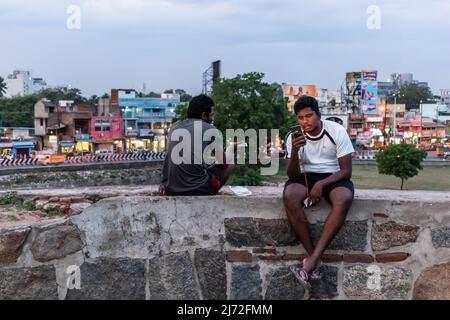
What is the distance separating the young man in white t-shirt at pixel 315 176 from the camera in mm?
2385

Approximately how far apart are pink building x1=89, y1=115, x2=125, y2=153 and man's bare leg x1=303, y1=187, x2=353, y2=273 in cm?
4943

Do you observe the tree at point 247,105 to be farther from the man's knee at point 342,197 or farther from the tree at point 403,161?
the man's knee at point 342,197

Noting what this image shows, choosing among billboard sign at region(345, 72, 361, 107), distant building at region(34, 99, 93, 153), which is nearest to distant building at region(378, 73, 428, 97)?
billboard sign at region(345, 72, 361, 107)

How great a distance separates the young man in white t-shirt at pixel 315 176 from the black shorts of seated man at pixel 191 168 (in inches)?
17.1

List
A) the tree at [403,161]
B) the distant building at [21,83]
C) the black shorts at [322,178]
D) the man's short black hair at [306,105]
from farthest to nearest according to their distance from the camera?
1. the distant building at [21,83]
2. the tree at [403,161]
3. the man's short black hair at [306,105]
4. the black shorts at [322,178]

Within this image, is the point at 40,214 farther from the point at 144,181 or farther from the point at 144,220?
the point at 144,181

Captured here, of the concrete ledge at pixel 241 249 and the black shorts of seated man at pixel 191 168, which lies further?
the black shorts of seated man at pixel 191 168

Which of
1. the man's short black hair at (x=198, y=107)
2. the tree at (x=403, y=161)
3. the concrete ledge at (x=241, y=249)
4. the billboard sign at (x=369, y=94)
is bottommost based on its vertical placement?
the tree at (x=403, y=161)

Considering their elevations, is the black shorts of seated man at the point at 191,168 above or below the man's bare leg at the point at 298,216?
above

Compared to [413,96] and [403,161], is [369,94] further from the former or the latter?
[403,161]

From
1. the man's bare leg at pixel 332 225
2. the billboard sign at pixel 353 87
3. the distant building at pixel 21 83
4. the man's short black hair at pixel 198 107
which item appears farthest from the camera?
the distant building at pixel 21 83

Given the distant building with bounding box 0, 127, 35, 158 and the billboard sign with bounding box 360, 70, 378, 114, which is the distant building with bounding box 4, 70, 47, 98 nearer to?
the distant building with bounding box 0, 127, 35, 158

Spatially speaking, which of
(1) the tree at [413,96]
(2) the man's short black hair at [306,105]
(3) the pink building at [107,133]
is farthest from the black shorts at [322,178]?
(1) the tree at [413,96]

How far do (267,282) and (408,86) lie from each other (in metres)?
103
